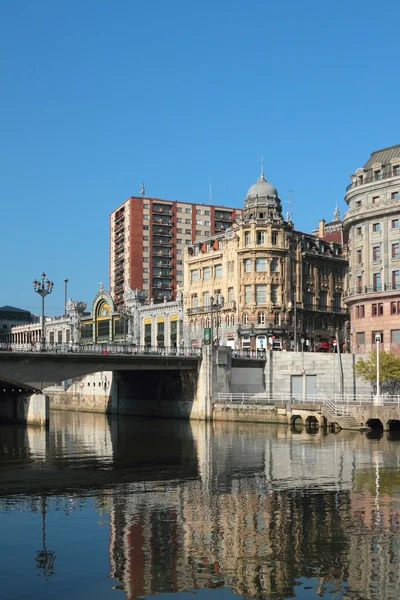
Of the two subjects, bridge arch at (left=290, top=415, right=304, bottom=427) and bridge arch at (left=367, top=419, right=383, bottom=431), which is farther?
bridge arch at (left=290, top=415, right=304, bottom=427)

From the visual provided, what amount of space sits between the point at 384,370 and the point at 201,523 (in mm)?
56228

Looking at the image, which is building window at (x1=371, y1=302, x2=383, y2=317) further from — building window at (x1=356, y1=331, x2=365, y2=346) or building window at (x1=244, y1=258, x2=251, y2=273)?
building window at (x1=244, y1=258, x2=251, y2=273)

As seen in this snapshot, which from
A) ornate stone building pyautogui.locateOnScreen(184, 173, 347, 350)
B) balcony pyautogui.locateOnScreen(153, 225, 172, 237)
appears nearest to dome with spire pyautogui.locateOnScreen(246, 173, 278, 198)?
ornate stone building pyautogui.locateOnScreen(184, 173, 347, 350)

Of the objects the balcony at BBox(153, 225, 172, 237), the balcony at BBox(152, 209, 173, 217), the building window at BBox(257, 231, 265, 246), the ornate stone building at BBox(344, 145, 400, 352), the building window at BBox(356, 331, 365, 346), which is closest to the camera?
the ornate stone building at BBox(344, 145, 400, 352)

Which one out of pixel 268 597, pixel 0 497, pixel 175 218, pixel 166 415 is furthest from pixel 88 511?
pixel 175 218

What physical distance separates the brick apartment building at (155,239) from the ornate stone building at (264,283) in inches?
1728

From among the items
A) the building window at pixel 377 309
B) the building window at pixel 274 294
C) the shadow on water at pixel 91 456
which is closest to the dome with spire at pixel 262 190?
the building window at pixel 274 294

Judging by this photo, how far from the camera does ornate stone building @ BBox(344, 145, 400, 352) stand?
95812mm

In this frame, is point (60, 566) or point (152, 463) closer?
point (60, 566)

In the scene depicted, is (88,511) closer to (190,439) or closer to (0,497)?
(0,497)

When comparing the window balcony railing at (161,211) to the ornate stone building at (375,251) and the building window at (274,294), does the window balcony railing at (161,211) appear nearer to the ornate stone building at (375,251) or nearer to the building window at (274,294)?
the building window at (274,294)

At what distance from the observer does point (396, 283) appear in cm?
9588

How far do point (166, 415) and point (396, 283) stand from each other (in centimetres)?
3519

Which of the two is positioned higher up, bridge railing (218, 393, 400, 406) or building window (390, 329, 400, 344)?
building window (390, 329, 400, 344)
